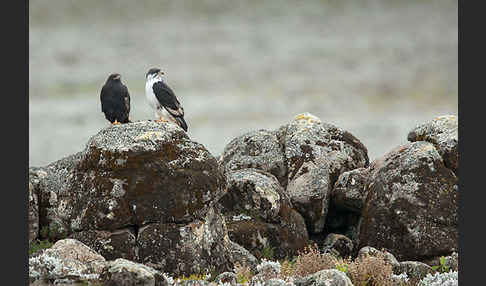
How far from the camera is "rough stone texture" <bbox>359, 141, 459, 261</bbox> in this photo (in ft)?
63.1

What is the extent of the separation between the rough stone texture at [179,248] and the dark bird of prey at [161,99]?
4.95 m

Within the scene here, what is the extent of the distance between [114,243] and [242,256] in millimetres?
3556

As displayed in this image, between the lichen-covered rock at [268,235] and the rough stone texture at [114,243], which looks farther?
the lichen-covered rock at [268,235]

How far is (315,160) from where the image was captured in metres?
23.0

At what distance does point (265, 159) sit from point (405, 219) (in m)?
5.58

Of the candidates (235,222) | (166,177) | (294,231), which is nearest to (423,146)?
(294,231)

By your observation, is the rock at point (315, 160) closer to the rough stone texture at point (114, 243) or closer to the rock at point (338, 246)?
the rock at point (338, 246)

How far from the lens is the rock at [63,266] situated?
13.5 metres

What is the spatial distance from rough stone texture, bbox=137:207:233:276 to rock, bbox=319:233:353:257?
4798 millimetres

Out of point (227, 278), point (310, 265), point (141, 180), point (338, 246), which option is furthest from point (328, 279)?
point (338, 246)

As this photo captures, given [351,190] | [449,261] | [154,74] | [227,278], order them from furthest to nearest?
[351,190] → [154,74] → [449,261] → [227,278]

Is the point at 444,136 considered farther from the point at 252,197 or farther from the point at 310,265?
the point at 310,265

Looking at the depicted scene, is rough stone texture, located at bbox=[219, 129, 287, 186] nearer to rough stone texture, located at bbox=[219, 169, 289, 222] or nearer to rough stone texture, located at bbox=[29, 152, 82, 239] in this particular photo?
rough stone texture, located at bbox=[219, 169, 289, 222]

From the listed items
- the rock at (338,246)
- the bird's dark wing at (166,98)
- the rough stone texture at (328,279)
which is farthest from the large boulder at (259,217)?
the rough stone texture at (328,279)
